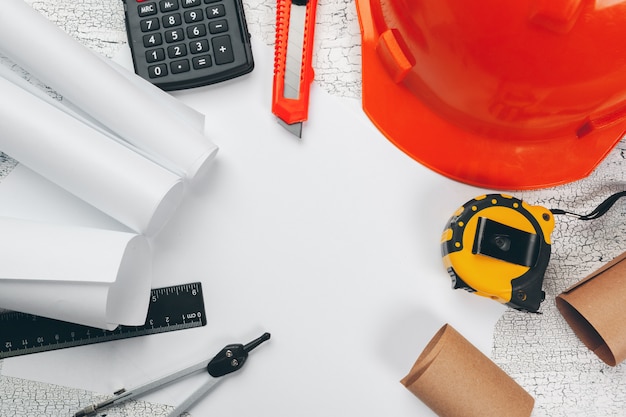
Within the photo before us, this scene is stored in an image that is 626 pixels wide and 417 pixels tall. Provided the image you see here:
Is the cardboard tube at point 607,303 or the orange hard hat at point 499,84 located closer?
the orange hard hat at point 499,84

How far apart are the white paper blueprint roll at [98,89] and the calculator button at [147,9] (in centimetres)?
7

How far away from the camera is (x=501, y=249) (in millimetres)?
581

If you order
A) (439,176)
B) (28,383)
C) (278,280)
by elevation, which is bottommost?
(28,383)

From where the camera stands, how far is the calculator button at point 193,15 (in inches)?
24.7

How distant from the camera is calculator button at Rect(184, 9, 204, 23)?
2.06 feet

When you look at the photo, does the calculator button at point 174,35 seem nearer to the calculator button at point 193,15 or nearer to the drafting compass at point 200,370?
the calculator button at point 193,15

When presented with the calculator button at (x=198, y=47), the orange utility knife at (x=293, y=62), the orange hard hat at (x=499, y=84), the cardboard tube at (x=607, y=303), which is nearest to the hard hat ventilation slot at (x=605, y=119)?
the orange hard hat at (x=499, y=84)

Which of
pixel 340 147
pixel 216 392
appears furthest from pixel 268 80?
pixel 216 392

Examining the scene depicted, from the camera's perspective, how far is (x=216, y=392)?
627 millimetres

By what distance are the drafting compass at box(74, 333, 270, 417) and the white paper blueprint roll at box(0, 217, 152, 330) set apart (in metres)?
0.08

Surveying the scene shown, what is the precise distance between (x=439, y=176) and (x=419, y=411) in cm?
24

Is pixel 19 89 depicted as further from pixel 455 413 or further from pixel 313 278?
pixel 455 413

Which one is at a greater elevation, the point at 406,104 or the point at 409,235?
the point at 406,104

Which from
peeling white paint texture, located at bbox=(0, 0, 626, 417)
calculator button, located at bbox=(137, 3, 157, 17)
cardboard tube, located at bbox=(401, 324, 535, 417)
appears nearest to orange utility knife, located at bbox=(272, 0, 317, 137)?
peeling white paint texture, located at bbox=(0, 0, 626, 417)
